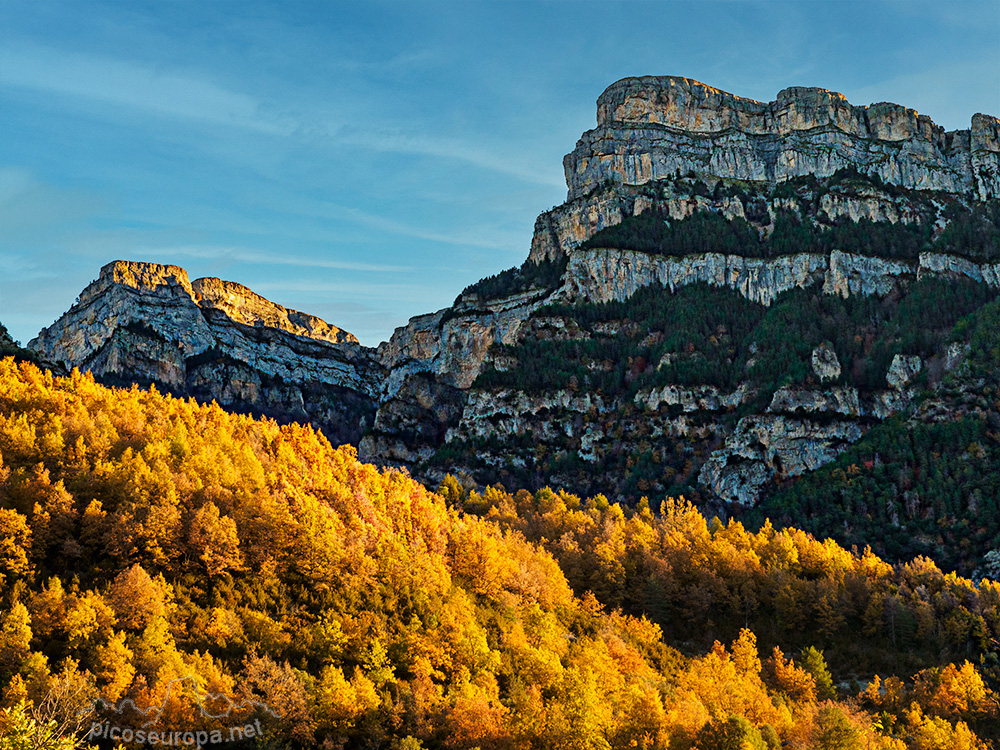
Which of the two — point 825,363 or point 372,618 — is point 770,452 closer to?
point 825,363

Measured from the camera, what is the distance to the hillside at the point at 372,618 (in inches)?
2250

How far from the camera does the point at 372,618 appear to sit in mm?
69938

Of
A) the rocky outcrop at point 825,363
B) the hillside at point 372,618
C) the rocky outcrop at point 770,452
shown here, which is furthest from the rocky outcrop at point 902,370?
the hillside at point 372,618

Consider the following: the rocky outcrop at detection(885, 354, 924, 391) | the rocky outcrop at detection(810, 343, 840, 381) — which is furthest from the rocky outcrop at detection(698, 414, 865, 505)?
the rocky outcrop at detection(885, 354, 924, 391)

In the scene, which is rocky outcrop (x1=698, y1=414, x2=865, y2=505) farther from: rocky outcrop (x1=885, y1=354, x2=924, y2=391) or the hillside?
the hillside

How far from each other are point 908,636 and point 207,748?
8343 centimetres

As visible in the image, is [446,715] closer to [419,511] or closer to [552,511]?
Result: [419,511]

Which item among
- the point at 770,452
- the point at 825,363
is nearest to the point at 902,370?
the point at 825,363

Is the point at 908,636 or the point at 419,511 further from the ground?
the point at 419,511

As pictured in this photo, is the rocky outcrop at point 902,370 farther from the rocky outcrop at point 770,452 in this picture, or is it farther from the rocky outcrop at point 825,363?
the rocky outcrop at point 770,452

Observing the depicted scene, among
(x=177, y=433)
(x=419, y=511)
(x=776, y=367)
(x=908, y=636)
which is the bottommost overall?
(x=908, y=636)

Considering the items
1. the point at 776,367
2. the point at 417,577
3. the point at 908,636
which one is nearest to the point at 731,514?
the point at 776,367

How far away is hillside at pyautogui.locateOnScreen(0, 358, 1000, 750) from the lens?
188 feet

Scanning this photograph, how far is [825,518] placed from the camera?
518 ft
